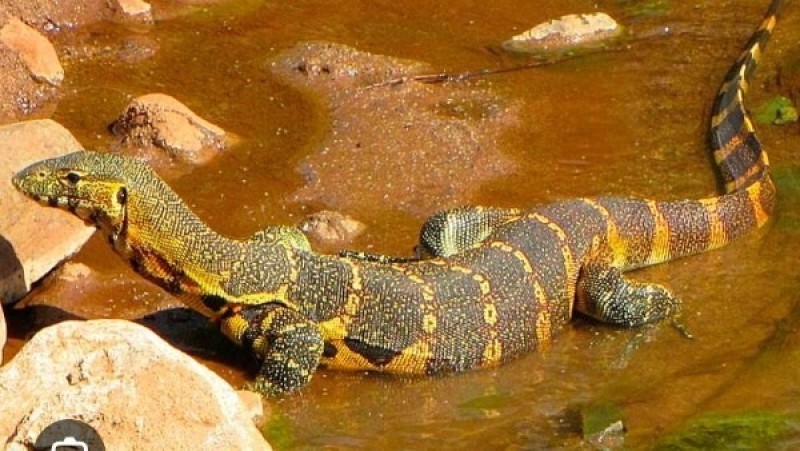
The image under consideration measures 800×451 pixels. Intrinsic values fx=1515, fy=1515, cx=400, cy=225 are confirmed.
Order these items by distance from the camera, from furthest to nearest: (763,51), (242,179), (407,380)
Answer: (763,51) → (242,179) → (407,380)

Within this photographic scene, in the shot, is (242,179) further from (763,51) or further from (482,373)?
(763,51)

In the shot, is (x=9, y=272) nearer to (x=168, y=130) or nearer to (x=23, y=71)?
(x=168, y=130)

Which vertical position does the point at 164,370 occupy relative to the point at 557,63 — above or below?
above

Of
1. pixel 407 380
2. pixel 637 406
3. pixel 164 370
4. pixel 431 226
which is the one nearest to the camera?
pixel 164 370

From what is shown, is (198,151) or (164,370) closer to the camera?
(164,370)

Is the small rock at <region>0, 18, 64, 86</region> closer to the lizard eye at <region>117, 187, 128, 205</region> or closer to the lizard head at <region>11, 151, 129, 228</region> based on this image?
the lizard head at <region>11, 151, 129, 228</region>

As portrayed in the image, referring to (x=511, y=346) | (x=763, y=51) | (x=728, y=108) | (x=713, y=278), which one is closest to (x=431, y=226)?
(x=511, y=346)

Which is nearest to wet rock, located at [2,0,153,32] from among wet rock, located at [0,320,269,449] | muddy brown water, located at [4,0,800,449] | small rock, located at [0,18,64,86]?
muddy brown water, located at [4,0,800,449]

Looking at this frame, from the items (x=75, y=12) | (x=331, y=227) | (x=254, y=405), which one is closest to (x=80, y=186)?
(x=254, y=405)
